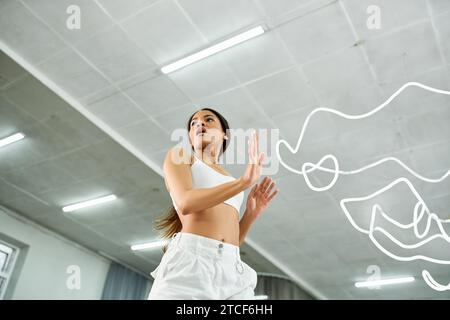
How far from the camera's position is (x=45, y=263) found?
25.6 ft

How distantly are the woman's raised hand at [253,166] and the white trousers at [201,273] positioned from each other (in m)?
0.18

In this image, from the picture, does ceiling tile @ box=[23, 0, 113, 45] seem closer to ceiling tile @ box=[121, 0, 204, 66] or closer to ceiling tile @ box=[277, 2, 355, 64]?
ceiling tile @ box=[121, 0, 204, 66]

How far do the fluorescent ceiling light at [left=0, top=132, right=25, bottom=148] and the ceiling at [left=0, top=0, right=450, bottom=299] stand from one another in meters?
0.11

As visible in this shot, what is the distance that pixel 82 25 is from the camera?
3877 millimetres

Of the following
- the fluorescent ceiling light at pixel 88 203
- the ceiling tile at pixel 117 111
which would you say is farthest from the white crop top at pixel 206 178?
the fluorescent ceiling light at pixel 88 203

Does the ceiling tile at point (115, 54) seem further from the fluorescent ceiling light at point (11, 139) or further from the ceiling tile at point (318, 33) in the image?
the fluorescent ceiling light at point (11, 139)

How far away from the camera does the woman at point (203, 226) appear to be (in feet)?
3.33

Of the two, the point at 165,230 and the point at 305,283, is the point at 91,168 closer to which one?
the point at 165,230

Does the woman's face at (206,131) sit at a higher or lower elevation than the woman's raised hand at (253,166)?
higher

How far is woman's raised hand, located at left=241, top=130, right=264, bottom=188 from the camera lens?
43.6 inches

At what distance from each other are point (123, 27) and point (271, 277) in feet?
22.2

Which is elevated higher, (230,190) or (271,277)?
(271,277)

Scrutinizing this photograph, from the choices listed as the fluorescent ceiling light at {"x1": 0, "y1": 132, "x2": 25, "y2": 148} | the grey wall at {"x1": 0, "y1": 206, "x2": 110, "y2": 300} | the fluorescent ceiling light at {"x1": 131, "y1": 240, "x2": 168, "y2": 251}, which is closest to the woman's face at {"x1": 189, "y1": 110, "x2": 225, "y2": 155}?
the fluorescent ceiling light at {"x1": 0, "y1": 132, "x2": 25, "y2": 148}
